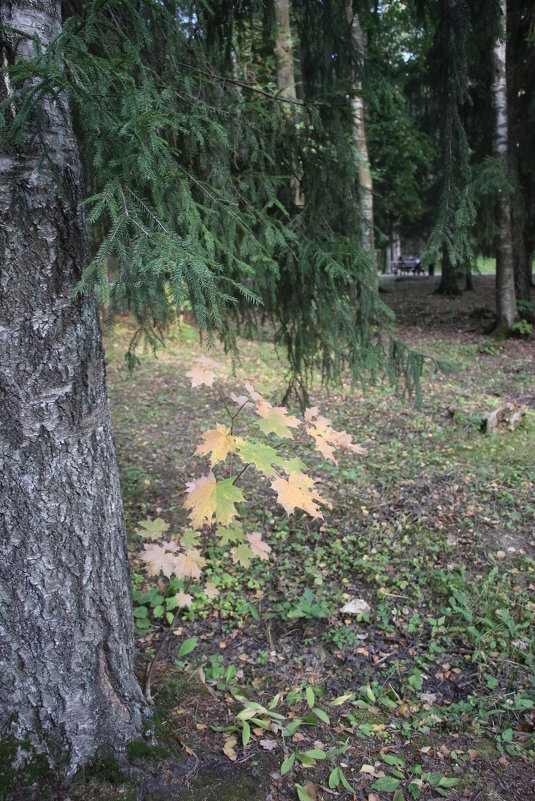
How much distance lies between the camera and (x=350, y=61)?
371 cm

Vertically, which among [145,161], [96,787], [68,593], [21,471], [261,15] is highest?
[261,15]

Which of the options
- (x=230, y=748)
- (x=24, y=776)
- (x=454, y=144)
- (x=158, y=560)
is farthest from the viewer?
(x=454, y=144)

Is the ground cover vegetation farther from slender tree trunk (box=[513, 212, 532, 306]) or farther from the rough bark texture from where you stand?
slender tree trunk (box=[513, 212, 532, 306])

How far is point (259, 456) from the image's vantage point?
7.64ft

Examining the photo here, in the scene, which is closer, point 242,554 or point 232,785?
point 232,785

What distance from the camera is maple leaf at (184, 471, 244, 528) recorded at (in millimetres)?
2316

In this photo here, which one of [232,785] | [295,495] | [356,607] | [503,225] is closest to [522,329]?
[503,225]

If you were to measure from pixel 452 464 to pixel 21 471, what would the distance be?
427 centimetres

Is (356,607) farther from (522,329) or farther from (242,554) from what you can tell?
(522,329)

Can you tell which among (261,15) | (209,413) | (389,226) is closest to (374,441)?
(209,413)

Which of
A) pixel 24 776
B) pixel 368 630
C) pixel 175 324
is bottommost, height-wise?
pixel 368 630

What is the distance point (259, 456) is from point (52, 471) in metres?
0.85

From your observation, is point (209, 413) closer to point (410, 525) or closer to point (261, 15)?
point (410, 525)

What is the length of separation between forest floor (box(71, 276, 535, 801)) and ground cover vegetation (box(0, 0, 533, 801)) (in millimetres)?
26
